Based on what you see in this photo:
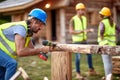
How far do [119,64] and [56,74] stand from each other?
159 inches

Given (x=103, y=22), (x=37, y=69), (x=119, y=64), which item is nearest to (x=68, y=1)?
(x=37, y=69)

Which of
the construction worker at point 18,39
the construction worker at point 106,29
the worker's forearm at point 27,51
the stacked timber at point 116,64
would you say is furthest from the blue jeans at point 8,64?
the stacked timber at point 116,64

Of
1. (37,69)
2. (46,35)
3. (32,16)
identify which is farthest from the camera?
(46,35)

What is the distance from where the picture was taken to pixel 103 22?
7750 millimetres

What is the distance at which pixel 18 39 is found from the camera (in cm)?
502

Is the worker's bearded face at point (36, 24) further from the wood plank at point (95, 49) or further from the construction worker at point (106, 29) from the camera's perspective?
the construction worker at point (106, 29)

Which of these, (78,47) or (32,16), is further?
(78,47)

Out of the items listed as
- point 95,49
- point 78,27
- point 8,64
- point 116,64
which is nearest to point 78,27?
point 78,27

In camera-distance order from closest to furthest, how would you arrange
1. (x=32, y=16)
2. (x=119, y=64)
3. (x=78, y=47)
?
(x=32, y=16) < (x=78, y=47) < (x=119, y=64)

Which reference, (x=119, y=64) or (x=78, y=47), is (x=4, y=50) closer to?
(x=78, y=47)

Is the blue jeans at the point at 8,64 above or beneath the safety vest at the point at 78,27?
beneath

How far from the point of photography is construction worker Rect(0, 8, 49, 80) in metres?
5.07

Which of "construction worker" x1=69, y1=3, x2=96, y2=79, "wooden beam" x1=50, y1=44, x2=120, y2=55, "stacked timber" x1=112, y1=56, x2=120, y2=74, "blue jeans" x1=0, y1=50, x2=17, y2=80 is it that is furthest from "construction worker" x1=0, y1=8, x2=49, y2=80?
"stacked timber" x1=112, y1=56, x2=120, y2=74

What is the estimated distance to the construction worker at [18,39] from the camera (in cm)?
507
